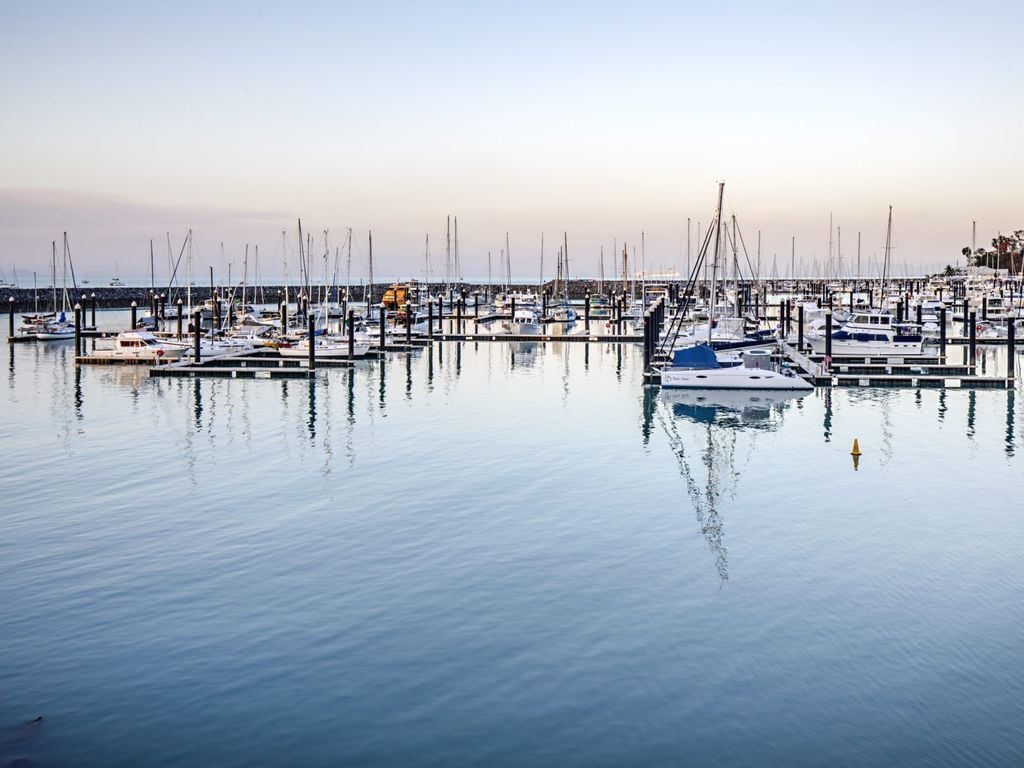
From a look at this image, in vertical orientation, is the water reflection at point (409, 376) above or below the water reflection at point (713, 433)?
above

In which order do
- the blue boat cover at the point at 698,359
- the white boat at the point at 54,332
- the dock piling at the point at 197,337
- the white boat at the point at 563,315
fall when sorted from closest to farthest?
the blue boat cover at the point at 698,359 → the dock piling at the point at 197,337 → the white boat at the point at 54,332 → the white boat at the point at 563,315

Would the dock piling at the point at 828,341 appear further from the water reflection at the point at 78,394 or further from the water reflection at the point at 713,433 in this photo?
the water reflection at the point at 78,394

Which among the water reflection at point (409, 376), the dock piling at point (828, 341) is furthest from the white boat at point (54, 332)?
the dock piling at point (828, 341)

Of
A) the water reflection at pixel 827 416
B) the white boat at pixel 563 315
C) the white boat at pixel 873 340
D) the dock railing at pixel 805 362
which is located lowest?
the water reflection at pixel 827 416

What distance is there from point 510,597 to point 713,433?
65.5ft

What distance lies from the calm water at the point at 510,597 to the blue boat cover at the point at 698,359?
Answer: 439 inches

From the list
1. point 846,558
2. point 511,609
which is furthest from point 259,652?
point 846,558

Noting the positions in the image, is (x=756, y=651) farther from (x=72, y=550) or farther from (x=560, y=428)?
(x=560, y=428)

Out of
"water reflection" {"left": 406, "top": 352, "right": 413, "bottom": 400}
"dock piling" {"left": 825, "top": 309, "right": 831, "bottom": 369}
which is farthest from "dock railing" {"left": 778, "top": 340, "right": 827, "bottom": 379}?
"water reflection" {"left": 406, "top": 352, "right": 413, "bottom": 400}

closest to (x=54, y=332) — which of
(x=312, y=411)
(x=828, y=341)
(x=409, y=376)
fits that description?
(x=409, y=376)

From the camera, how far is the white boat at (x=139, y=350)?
58.9 meters

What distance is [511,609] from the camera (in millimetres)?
16984

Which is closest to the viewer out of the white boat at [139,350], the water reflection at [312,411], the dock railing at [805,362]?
the water reflection at [312,411]

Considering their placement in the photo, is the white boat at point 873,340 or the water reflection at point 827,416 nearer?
the water reflection at point 827,416
